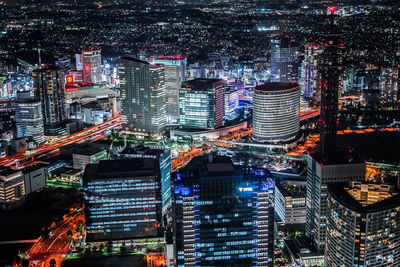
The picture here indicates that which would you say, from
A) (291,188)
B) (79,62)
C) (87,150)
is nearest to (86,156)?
(87,150)

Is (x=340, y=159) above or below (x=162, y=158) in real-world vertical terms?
above

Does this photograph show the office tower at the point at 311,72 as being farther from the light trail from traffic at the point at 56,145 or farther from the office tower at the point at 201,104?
the light trail from traffic at the point at 56,145

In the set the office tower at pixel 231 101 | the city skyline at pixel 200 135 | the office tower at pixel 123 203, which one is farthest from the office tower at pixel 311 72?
the office tower at pixel 123 203

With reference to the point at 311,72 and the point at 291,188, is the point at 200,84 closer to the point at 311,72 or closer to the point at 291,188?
the point at 311,72

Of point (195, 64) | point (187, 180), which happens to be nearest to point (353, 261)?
point (187, 180)

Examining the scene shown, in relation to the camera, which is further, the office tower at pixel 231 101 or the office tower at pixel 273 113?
the office tower at pixel 231 101

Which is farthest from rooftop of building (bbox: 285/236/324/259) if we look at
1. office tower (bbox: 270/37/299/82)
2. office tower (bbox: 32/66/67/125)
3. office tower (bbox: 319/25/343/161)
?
office tower (bbox: 270/37/299/82)

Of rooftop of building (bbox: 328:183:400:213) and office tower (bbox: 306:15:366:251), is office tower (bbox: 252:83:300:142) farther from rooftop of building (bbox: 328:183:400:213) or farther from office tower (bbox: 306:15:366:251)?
rooftop of building (bbox: 328:183:400:213)
